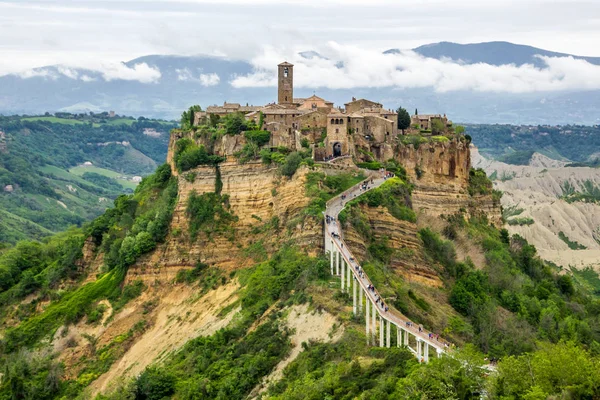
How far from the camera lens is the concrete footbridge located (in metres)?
49.8

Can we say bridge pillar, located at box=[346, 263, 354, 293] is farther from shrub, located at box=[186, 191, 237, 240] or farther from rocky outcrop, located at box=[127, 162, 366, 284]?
shrub, located at box=[186, 191, 237, 240]

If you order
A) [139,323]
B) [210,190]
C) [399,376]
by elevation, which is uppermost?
[210,190]

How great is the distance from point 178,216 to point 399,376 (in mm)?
37659

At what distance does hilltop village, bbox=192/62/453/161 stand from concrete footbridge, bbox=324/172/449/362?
1243 centimetres

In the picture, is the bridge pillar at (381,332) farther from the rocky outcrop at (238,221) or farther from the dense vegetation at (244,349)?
the rocky outcrop at (238,221)

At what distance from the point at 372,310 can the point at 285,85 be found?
44073 mm

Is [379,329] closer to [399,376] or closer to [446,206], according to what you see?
[399,376]

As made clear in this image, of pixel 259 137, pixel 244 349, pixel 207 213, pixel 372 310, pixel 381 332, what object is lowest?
pixel 244 349

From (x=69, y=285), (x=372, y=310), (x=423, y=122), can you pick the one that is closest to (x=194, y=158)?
(x=69, y=285)

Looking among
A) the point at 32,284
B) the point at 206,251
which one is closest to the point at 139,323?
the point at 206,251

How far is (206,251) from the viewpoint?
76.2 m

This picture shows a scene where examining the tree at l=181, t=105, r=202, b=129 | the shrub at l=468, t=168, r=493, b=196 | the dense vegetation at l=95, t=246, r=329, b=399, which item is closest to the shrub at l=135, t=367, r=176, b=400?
the dense vegetation at l=95, t=246, r=329, b=399

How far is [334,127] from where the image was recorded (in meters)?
77.6

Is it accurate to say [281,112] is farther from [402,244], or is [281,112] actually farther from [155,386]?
[155,386]
